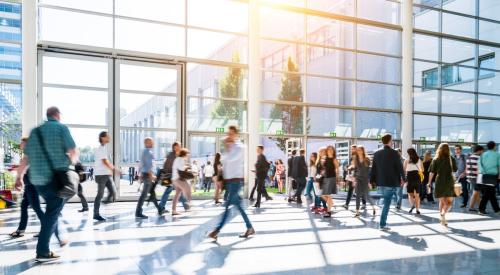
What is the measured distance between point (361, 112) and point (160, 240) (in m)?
11.7

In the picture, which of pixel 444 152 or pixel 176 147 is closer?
pixel 444 152

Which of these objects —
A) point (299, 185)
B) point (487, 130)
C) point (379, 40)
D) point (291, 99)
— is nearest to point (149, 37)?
point (291, 99)

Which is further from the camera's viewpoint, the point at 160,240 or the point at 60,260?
the point at 160,240

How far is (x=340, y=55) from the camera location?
1552cm

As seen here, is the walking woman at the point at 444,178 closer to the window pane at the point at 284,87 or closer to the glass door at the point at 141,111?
the window pane at the point at 284,87

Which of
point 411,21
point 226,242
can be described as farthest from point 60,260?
point 411,21

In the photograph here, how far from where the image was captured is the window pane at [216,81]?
510 inches

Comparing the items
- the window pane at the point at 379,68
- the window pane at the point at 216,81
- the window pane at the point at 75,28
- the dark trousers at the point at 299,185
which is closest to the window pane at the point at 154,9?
the window pane at the point at 75,28

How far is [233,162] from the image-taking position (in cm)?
595

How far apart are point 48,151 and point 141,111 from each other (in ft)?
25.8

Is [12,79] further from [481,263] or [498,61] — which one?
[498,61]

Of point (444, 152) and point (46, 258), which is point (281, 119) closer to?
point (444, 152)

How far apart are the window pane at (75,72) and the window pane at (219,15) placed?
11.0 feet

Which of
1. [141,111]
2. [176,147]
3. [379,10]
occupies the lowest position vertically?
[176,147]
